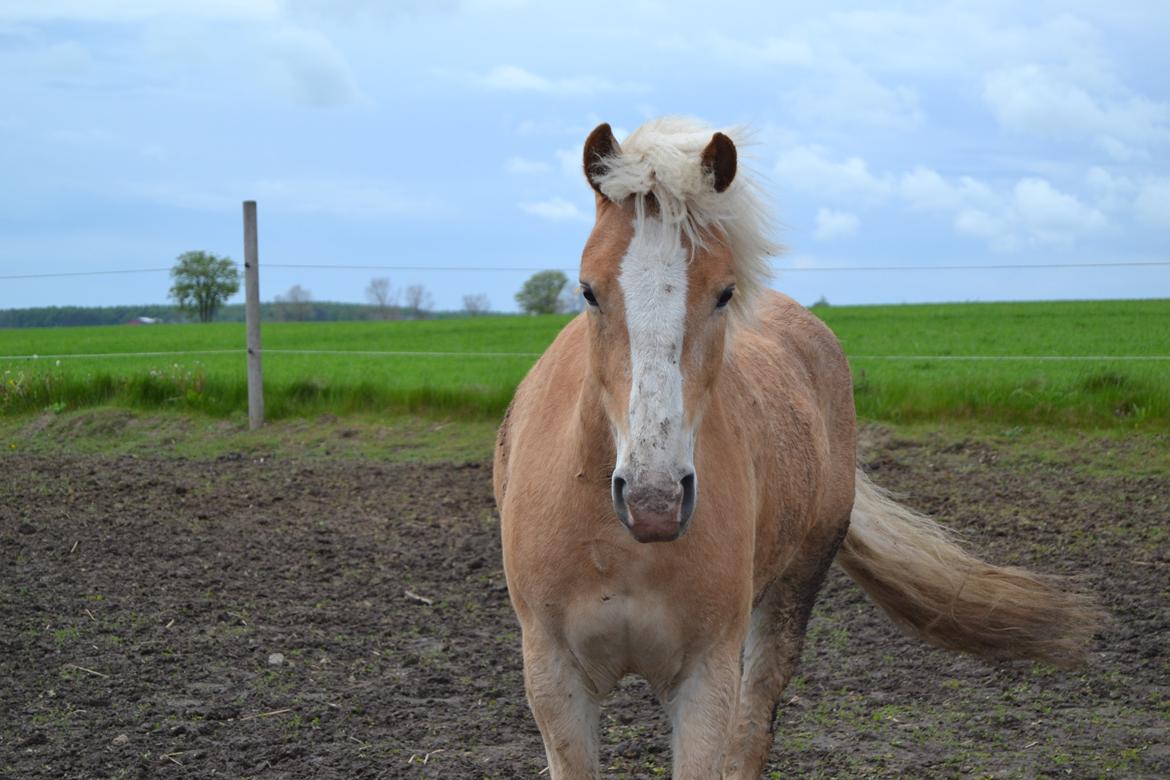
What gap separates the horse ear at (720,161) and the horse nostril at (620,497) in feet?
2.56

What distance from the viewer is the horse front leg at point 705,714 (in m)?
2.88

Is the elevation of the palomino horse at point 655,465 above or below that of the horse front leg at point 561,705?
above

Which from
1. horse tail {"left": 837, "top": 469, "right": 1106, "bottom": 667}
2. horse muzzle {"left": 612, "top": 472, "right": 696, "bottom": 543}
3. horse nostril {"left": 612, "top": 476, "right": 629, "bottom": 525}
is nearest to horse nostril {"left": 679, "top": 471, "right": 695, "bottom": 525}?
horse muzzle {"left": 612, "top": 472, "right": 696, "bottom": 543}

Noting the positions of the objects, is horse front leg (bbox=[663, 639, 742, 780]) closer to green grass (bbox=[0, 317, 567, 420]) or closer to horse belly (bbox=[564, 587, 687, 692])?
horse belly (bbox=[564, 587, 687, 692])

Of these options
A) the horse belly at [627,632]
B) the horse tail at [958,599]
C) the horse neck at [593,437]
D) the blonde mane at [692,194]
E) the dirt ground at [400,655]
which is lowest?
the dirt ground at [400,655]

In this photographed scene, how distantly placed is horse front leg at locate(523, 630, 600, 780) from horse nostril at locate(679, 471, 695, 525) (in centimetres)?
73

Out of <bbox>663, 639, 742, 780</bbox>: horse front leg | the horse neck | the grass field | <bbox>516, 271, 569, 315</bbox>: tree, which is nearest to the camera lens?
the horse neck

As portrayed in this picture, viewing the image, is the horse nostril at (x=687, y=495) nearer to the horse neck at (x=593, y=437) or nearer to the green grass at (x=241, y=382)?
the horse neck at (x=593, y=437)

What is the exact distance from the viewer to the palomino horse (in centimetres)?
249

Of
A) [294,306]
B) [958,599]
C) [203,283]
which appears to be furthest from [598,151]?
[294,306]

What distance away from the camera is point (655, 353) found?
2.46 metres

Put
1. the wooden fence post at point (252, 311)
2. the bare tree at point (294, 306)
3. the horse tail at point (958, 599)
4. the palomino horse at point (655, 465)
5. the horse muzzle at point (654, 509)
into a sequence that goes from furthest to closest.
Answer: the bare tree at point (294, 306) → the wooden fence post at point (252, 311) → the horse tail at point (958, 599) → the palomino horse at point (655, 465) → the horse muzzle at point (654, 509)

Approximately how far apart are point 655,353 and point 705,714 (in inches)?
39.7

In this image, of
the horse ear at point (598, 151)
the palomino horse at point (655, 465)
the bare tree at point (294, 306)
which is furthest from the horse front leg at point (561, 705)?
the bare tree at point (294, 306)
